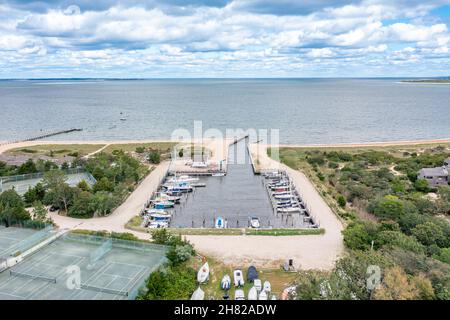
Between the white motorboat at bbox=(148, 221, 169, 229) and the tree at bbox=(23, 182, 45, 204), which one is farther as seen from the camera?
the tree at bbox=(23, 182, 45, 204)

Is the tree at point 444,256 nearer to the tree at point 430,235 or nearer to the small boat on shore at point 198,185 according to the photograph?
the tree at point 430,235

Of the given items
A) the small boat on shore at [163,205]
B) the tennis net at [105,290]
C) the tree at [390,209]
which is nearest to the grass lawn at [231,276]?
the tennis net at [105,290]

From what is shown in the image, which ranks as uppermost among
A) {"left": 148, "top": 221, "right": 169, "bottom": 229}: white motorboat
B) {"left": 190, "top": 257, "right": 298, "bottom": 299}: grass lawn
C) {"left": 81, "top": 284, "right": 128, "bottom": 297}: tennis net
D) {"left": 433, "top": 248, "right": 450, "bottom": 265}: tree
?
{"left": 433, "top": 248, "right": 450, "bottom": 265}: tree

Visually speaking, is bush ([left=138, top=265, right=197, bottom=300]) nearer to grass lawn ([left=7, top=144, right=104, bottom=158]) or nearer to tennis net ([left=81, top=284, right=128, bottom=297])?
tennis net ([left=81, top=284, right=128, bottom=297])

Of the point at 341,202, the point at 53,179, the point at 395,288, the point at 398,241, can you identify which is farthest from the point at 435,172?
the point at 53,179

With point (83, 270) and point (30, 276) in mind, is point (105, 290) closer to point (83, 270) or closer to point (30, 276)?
point (83, 270)

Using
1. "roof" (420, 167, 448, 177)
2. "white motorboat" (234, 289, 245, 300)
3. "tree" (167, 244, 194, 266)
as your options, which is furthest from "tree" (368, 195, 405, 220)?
"tree" (167, 244, 194, 266)
